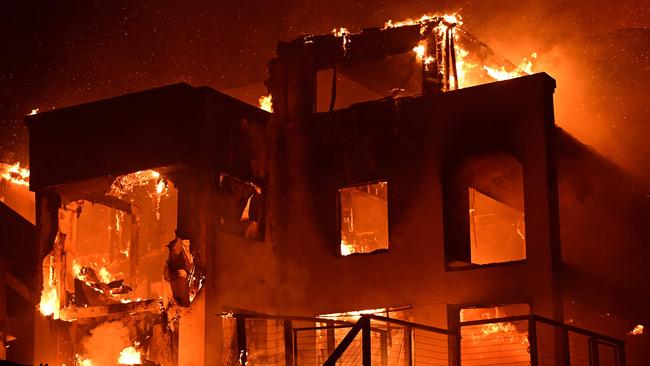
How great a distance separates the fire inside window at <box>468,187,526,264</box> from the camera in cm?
2952

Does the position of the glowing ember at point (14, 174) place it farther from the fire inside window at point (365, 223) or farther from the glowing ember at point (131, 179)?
the fire inside window at point (365, 223)

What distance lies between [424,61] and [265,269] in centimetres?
599

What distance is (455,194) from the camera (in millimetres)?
21516

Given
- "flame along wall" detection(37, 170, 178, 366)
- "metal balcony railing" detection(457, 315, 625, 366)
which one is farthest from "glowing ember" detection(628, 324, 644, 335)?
"flame along wall" detection(37, 170, 178, 366)

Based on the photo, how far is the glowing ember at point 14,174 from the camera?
3575 centimetres

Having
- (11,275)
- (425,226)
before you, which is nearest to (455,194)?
A: (425,226)

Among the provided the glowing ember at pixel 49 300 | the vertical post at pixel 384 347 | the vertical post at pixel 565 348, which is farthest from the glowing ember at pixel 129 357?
the vertical post at pixel 565 348

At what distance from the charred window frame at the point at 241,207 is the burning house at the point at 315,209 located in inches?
1.7

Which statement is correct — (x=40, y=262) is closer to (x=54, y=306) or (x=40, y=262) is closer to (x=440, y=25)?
(x=54, y=306)

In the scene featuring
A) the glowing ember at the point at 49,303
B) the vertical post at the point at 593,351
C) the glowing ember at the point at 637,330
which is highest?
the glowing ember at the point at 49,303

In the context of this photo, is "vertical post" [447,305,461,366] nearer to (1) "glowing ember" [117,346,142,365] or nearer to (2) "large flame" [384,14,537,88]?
(2) "large flame" [384,14,537,88]

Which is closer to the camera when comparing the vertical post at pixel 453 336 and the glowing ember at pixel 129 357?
the vertical post at pixel 453 336

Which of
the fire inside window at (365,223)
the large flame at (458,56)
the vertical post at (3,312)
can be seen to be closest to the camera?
the large flame at (458,56)

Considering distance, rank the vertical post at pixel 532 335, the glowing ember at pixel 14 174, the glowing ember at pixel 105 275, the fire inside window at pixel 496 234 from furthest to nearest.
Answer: the glowing ember at pixel 14 174
the glowing ember at pixel 105 275
the fire inside window at pixel 496 234
the vertical post at pixel 532 335
